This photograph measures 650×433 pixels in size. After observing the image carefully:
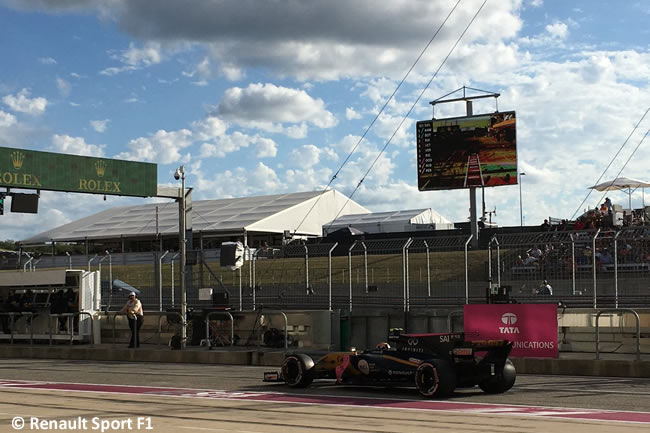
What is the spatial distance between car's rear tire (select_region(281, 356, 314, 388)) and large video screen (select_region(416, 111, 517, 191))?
83.9ft

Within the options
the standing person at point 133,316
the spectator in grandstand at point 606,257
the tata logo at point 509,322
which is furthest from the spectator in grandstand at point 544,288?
the standing person at point 133,316

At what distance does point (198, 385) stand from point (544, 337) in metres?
7.67

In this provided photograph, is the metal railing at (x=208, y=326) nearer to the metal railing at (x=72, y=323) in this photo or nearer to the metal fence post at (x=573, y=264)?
the metal railing at (x=72, y=323)

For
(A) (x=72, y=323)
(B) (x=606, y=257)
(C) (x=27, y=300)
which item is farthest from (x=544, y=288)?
(C) (x=27, y=300)

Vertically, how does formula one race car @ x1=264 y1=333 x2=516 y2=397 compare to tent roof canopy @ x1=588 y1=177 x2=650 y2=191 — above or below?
below

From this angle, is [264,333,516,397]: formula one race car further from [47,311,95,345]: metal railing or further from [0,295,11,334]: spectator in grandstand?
[0,295,11,334]: spectator in grandstand

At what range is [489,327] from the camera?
68.7 feet

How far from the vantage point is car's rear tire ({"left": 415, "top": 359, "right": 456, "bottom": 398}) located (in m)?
14.0

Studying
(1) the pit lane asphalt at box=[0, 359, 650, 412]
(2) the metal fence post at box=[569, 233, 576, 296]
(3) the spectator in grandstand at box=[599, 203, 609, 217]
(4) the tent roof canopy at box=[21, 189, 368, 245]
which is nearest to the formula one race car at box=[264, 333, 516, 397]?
(1) the pit lane asphalt at box=[0, 359, 650, 412]

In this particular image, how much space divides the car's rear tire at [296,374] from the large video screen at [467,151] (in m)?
25.6

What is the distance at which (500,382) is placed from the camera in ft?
48.6

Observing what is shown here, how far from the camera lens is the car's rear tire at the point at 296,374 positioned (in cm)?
1576

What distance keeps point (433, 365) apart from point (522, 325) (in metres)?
6.78

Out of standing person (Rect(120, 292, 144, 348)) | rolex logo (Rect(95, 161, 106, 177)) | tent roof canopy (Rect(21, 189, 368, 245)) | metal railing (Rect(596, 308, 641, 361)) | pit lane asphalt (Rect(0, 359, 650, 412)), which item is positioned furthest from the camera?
tent roof canopy (Rect(21, 189, 368, 245))
